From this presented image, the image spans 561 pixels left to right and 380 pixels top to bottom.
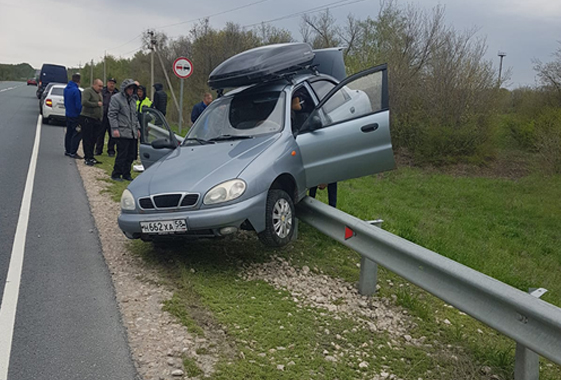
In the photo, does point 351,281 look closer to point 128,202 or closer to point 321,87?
point 128,202

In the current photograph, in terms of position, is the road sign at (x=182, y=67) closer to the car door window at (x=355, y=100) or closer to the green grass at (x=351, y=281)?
the green grass at (x=351, y=281)

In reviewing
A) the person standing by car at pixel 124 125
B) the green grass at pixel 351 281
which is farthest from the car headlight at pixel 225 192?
the person standing by car at pixel 124 125

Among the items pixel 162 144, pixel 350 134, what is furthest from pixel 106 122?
pixel 350 134

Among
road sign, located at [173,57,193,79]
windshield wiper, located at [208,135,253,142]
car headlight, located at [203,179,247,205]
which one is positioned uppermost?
road sign, located at [173,57,193,79]

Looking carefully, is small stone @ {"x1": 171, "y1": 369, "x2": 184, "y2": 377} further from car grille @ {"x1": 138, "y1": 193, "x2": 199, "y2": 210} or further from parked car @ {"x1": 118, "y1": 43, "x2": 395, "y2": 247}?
car grille @ {"x1": 138, "y1": 193, "x2": 199, "y2": 210}

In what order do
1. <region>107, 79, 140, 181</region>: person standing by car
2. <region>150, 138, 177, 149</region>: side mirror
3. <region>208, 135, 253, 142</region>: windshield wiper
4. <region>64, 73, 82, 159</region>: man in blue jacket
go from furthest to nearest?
1. <region>64, 73, 82, 159</region>: man in blue jacket
2. <region>107, 79, 140, 181</region>: person standing by car
3. <region>150, 138, 177, 149</region>: side mirror
4. <region>208, 135, 253, 142</region>: windshield wiper

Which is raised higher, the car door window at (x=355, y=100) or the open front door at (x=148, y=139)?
the car door window at (x=355, y=100)

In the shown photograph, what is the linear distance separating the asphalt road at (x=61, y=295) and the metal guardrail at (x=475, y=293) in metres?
2.19

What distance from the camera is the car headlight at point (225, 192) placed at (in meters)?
4.98

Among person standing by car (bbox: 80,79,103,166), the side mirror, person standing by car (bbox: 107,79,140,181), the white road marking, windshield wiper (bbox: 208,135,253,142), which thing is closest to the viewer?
the white road marking

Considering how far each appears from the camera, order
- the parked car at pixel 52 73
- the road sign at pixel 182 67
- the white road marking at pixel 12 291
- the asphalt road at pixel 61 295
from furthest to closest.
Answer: the parked car at pixel 52 73
the road sign at pixel 182 67
the white road marking at pixel 12 291
the asphalt road at pixel 61 295

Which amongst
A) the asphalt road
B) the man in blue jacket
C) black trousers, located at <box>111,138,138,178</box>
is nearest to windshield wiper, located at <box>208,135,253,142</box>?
the asphalt road

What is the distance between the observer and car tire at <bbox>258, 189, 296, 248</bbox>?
5.27m

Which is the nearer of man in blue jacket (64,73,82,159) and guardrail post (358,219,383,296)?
guardrail post (358,219,383,296)
